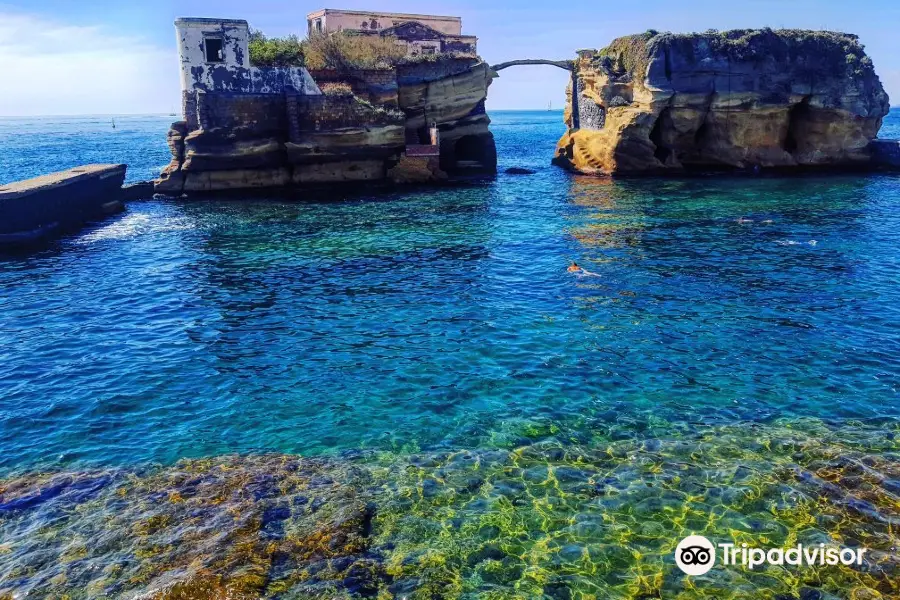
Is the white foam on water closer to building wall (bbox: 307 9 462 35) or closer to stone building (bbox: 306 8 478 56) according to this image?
building wall (bbox: 307 9 462 35)

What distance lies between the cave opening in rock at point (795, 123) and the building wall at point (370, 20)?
30107 mm

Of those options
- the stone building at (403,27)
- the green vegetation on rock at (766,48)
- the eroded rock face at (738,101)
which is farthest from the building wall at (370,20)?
the green vegetation on rock at (766,48)

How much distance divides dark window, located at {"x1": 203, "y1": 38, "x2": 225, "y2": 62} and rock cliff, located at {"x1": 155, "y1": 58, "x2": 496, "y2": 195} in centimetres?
315

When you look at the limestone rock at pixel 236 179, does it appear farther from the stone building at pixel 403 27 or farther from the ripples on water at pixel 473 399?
the stone building at pixel 403 27

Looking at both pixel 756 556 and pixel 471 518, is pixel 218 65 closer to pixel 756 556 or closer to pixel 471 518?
pixel 471 518

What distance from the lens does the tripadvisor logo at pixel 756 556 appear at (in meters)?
8.96

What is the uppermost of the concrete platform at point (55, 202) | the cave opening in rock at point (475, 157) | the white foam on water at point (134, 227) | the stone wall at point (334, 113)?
the stone wall at point (334, 113)

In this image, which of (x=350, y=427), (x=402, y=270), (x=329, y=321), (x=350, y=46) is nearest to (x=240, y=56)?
(x=350, y=46)

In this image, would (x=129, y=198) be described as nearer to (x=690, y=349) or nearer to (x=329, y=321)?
(x=329, y=321)

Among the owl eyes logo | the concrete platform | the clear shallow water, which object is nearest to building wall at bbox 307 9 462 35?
the concrete platform

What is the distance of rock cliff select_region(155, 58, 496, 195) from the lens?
39.3m

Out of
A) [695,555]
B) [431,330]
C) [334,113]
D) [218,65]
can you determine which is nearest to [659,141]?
[334,113]

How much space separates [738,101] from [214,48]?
34.6 metres

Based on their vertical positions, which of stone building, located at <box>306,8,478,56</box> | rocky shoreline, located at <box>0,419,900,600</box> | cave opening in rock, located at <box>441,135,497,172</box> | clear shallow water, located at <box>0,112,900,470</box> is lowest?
rocky shoreline, located at <box>0,419,900,600</box>
